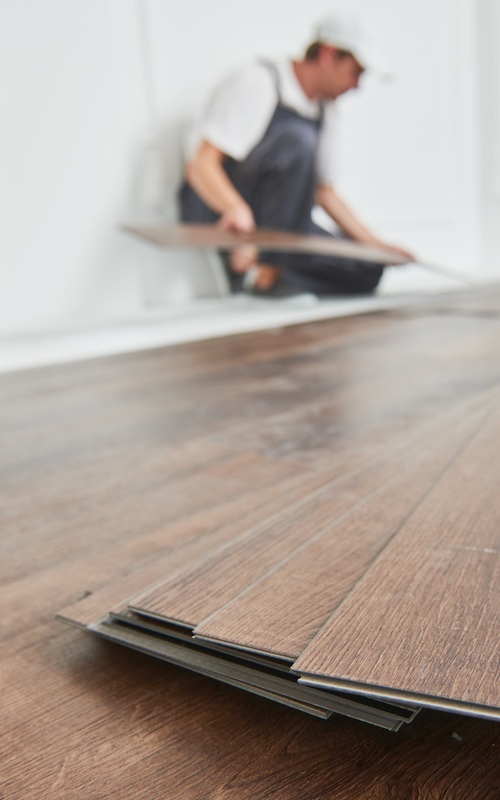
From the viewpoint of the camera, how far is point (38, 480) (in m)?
0.75

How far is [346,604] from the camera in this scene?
0.35 meters

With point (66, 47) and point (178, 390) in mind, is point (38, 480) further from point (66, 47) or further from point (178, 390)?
point (66, 47)

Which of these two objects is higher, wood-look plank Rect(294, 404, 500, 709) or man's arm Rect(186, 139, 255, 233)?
man's arm Rect(186, 139, 255, 233)

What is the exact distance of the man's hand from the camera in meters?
2.51

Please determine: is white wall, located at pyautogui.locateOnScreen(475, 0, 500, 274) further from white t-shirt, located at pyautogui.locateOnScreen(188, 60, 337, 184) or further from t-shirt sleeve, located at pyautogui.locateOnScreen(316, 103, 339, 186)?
white t-shirt, located at pyautogui.locateOnScreen(188, 60, 337, 184)

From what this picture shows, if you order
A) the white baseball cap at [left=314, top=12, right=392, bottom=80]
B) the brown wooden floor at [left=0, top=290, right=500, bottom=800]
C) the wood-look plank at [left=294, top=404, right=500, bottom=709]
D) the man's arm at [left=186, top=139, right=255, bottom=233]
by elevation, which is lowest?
the brown wooden floor at [left=0, top=290, right=500, bottom=800]

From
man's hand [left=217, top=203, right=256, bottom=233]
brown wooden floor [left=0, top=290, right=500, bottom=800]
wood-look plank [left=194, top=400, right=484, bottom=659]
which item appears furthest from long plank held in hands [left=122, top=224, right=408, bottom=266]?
wood-look plank [left=194, top=400, right=484, bottom=659]

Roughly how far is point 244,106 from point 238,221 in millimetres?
476

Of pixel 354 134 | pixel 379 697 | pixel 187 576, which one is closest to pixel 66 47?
pixel 354 134

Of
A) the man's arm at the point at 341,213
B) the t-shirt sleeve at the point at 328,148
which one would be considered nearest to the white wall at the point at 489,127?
the man's arm at the point at 341,213

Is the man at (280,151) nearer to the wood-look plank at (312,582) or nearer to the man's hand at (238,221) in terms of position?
the man's hand at (238,221)

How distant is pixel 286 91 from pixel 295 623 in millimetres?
2717

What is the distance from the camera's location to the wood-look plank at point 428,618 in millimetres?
285

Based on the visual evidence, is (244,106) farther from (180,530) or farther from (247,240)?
(180,530)
